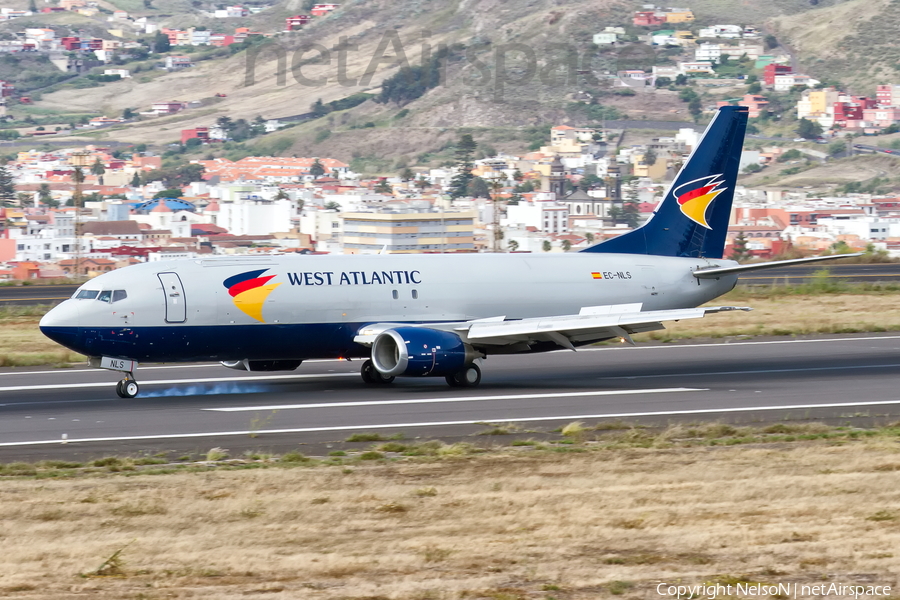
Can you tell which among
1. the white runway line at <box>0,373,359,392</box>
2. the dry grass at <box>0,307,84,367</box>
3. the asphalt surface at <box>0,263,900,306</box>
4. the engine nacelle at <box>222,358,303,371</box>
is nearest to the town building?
the asphalt surface at <box>0,263,900,306</box>

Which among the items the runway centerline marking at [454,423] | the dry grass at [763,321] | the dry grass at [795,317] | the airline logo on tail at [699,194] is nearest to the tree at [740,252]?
the dry grass at [763,321]

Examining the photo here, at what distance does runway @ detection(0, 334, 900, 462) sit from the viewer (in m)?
24.9

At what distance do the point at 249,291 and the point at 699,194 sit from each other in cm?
1399

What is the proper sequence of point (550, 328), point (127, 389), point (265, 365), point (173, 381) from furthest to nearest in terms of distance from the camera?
1. point (173, 381)
2. point (265, 365)
3. point (550, 328)
4. point (127, 389)

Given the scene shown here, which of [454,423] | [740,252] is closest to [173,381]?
[454,423]

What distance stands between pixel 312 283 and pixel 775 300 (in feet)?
98.8

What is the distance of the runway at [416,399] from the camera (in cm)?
2491

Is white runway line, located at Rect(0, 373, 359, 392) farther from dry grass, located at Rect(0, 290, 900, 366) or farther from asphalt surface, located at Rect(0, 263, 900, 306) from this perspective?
asphalt surface, located at Rect(0, 263, 900, 306)

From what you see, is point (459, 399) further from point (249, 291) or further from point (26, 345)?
point (26, 345)

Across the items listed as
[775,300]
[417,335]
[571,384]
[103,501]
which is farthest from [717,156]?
[103,501]

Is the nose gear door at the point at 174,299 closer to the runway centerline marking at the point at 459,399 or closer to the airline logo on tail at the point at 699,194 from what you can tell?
the runway centerline marking at the point at 459,399

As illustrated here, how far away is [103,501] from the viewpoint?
17953mm

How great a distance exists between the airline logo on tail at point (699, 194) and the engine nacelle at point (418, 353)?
30.3 feet

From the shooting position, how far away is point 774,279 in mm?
71812
